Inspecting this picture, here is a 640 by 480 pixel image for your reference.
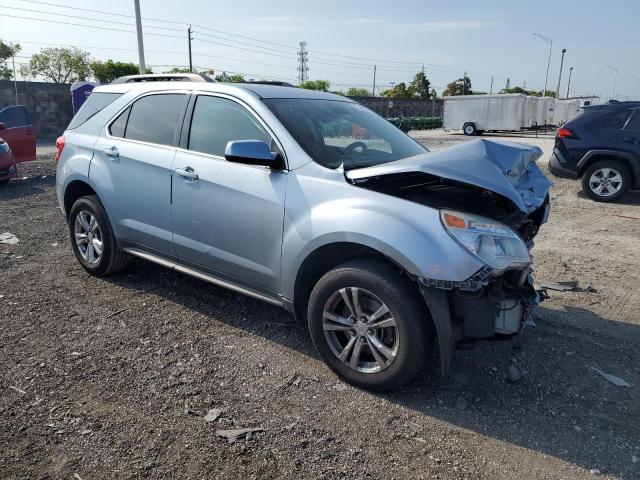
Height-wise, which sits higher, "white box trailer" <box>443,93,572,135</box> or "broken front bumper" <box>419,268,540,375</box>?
"white box trailer" <box>443,93,572,135</box>

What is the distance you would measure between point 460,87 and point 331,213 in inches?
3086

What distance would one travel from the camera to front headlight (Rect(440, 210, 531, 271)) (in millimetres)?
2795

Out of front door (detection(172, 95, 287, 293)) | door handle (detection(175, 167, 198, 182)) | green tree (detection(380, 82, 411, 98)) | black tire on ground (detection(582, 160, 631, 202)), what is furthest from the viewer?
green tree (detection(380, 82, 411, 98))

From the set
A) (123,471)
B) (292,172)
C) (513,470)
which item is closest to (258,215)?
(292,172)

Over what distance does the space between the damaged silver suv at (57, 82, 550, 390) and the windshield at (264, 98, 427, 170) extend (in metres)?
0.02

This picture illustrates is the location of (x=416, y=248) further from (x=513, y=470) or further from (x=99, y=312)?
(x=99, y=312)

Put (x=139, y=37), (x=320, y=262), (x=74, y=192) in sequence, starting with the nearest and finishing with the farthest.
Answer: (x=320, y=262)
(x=74, y=192)
(x=139, y=37)

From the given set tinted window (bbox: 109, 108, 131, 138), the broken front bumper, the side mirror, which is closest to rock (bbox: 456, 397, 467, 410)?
the broken front bumper

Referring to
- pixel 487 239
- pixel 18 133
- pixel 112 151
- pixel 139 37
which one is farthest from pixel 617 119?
pixel 139 37

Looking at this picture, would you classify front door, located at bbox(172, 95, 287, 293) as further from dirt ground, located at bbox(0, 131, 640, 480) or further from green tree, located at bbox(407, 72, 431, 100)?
green tree, located at bbox(407, 72, 431, 100)

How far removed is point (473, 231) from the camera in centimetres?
284

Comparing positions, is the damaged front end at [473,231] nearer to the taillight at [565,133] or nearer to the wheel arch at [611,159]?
the wheel arch at [611,159]

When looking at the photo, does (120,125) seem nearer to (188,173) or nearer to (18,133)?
(188,173)

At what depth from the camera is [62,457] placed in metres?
2.56
